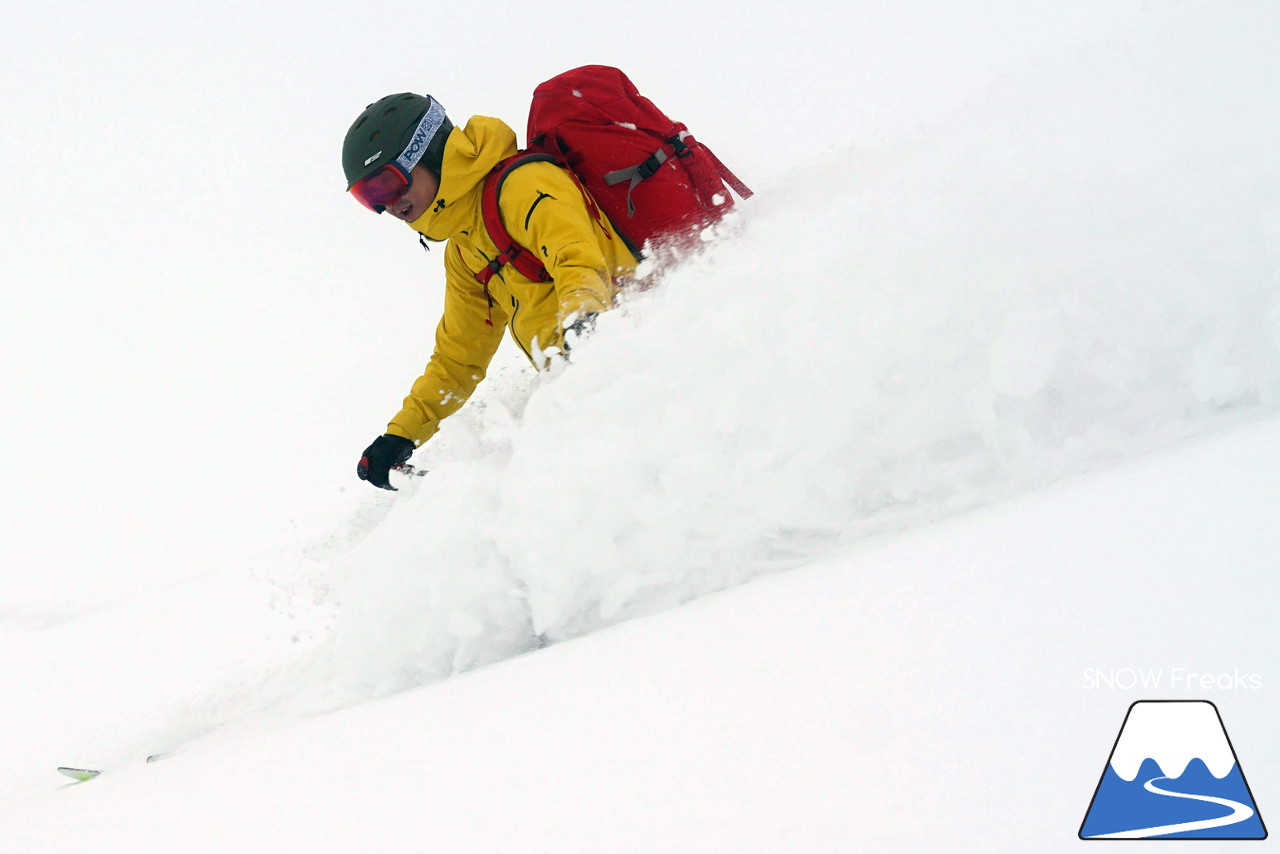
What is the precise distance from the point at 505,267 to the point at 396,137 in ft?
1.50

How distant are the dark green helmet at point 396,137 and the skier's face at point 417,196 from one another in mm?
23

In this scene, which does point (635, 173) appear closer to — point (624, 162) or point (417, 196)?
point (624, 162)

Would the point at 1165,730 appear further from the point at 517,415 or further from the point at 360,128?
the point at 360,128

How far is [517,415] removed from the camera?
7.46 ft

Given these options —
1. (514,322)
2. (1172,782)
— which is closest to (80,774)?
(514,322)

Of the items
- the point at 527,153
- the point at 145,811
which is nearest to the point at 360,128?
the point at 527,153

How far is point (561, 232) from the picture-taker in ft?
6.83

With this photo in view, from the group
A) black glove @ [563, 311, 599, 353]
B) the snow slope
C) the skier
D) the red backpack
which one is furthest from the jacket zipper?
the snow slope

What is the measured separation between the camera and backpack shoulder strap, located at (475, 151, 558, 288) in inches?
87.7

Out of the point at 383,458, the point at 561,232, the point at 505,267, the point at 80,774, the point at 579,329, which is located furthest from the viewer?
the point at 383,458

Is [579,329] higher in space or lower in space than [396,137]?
lower

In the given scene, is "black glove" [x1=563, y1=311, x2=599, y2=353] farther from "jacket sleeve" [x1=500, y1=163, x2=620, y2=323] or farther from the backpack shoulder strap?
the backpack shoulder strap

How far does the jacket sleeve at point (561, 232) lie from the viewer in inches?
78.4

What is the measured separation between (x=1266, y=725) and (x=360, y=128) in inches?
93.5
